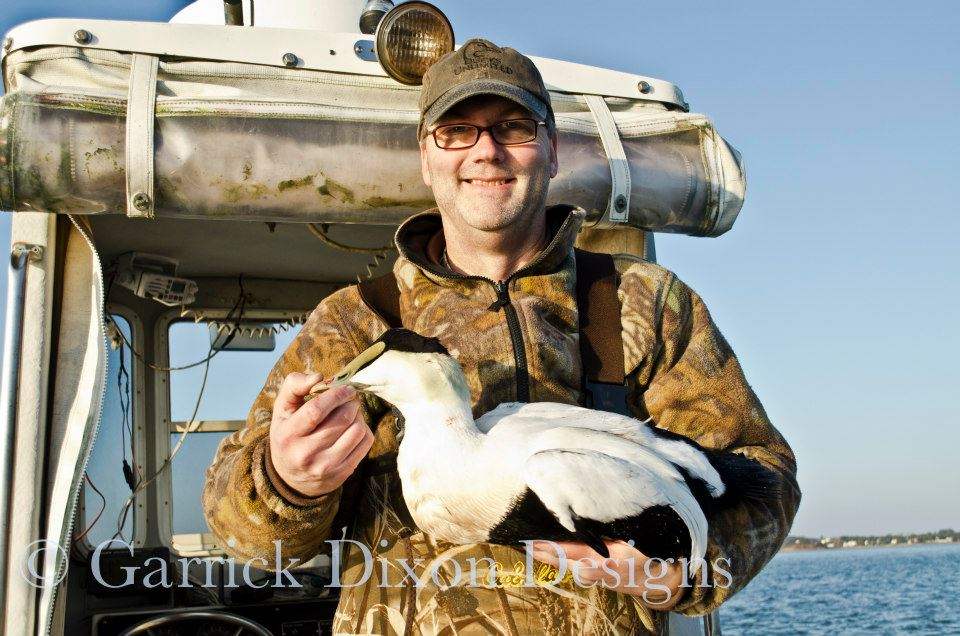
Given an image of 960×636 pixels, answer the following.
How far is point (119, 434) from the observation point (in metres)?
6.07

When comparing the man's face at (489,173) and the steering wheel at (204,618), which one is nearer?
the man's face at (489,173)

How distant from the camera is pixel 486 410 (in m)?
2.74

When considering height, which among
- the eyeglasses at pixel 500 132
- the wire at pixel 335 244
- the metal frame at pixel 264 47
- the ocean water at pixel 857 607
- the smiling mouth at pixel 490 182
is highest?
the metal frame at pixel 264 47

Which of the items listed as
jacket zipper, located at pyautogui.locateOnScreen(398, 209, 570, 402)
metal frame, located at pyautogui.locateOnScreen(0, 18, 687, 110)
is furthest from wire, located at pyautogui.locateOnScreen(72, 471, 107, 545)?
jacket zipper, located at pyautogui.locateOnScreen(398, 209, 570, 402)

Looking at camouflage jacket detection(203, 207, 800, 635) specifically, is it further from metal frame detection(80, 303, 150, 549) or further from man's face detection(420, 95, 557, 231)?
metal frame detection(80, 303, 150, 549)

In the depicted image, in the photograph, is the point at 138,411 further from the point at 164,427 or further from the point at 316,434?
the point at 316,434

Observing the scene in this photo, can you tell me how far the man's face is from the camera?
277 cm

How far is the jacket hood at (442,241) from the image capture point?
288 cm

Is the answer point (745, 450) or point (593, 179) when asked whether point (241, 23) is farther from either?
Result: point (745, 450)

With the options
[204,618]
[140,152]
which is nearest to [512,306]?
[140,152]

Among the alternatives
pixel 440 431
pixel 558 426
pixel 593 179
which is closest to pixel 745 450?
pixel 558 426

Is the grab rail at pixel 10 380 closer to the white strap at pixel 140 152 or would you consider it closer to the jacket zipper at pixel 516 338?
the white strap at pixel 140 152

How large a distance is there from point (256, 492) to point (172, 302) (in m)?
3.69

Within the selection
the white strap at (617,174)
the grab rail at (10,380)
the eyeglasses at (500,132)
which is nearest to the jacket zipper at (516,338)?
the eyeglasses at (500,132)
